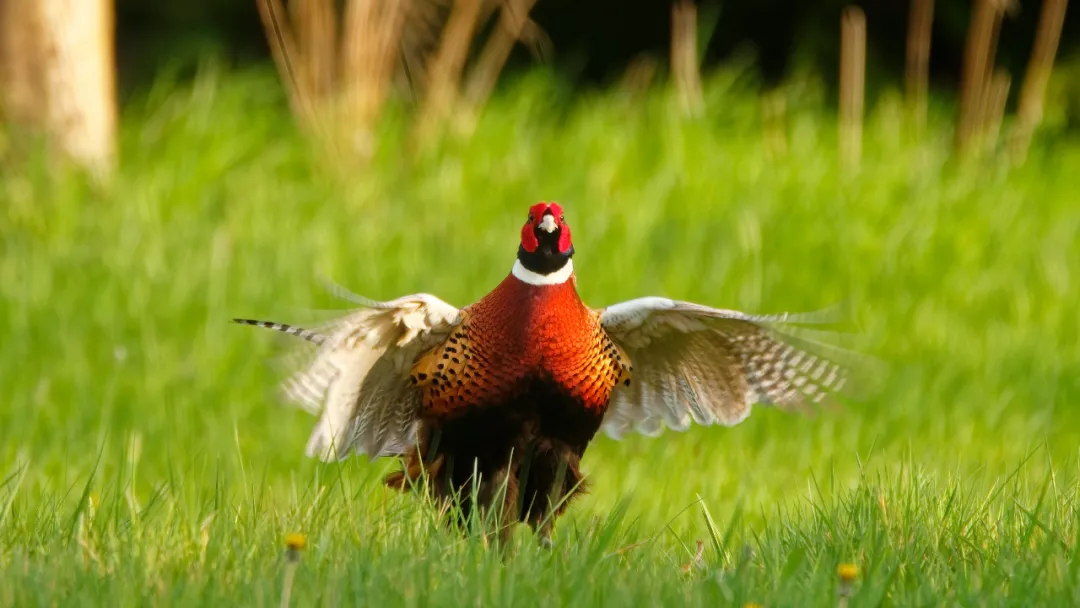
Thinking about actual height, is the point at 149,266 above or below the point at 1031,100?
below

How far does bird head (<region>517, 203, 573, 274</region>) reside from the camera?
3.27 meters

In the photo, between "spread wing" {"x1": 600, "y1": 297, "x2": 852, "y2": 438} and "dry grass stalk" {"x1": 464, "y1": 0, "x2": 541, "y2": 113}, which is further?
"dry grass stalk" {"x1": 464, "y1": 0, "x2": 541, "y2": 113}

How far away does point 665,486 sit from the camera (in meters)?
4.35

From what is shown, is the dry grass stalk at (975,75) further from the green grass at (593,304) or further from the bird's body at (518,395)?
the bird's body at (518,395)

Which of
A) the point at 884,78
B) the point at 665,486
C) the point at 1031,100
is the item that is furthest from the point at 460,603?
the point at 884,78

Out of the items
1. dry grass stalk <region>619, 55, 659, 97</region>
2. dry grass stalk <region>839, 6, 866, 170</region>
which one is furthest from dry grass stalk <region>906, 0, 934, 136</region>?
dry grass stalk <region>619, 55, 659, 97</region>

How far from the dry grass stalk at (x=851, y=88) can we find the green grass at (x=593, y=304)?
0.42 ft

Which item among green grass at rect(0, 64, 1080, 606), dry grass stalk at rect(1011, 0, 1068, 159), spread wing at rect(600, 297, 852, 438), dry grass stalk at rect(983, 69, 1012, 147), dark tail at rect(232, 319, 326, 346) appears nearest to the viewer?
green grass at rect(0, 64, 1080, 606)

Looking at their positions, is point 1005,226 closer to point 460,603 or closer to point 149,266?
point 149,266

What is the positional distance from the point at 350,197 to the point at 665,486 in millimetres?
3074

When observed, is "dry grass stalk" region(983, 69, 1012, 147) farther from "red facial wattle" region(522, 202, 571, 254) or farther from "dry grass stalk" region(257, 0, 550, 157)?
"red facial wattle" region(522, 202, 571, 254)

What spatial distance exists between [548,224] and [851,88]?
5.19m

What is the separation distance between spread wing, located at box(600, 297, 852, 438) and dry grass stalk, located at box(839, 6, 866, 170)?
4.16 m

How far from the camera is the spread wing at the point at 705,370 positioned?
3.55 m
